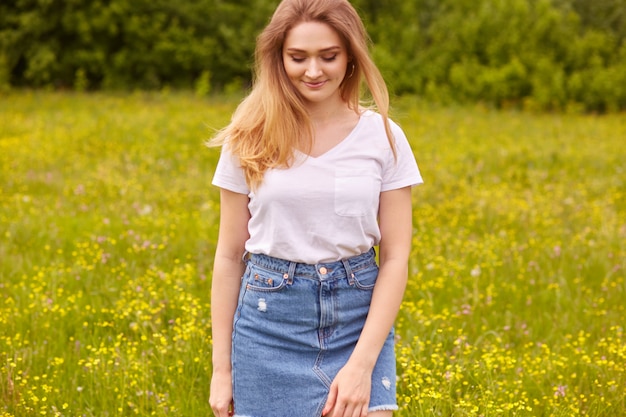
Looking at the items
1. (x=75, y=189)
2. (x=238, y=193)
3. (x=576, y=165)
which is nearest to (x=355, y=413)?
(x=238, y=193)

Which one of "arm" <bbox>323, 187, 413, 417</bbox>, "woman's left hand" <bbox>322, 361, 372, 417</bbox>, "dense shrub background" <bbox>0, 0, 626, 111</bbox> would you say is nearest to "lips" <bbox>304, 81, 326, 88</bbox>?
"arm" <bbox>323, 187, 413, 417</bbox>

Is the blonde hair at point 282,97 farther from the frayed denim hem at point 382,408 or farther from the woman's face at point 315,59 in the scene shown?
the frayed denim hem at point 382,408

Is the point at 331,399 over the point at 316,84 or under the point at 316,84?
under

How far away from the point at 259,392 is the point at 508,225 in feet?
18.7

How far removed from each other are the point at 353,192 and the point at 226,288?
0.63 metres

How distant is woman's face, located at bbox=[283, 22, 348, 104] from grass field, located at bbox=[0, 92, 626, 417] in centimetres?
54

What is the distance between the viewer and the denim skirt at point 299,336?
2.88 meters

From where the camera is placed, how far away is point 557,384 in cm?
447

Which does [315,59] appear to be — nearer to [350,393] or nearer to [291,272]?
[291,272]

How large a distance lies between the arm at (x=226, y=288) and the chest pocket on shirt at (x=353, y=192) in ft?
1.25

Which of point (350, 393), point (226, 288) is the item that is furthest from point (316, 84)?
point (350, 393)

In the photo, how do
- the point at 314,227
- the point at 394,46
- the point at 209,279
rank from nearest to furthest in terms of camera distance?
the point at 314,227
the point at 209,279
the point at 394,46

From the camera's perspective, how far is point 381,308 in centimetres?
288

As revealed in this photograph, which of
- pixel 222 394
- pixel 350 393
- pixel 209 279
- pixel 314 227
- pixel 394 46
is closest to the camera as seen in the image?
pixel 350 393
